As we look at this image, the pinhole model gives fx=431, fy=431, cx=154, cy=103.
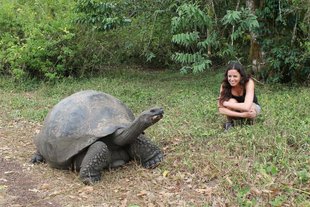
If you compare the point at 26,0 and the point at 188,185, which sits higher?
the point at 26,0

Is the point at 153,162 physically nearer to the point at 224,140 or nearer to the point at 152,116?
the point at 152,116

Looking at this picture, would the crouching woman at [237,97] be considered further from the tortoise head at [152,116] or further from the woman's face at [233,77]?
the tortoise head at [152,116]

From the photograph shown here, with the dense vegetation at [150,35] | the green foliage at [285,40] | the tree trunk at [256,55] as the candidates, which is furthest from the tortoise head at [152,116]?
the tree trunk at [256,55]

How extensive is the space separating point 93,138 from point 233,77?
6.34 ft

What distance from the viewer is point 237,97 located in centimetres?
547

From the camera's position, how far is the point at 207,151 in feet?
15.3

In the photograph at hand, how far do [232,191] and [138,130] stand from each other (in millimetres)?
1117

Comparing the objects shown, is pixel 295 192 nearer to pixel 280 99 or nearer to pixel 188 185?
pixel 188 185

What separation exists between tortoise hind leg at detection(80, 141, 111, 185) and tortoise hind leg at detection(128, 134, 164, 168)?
1.15ft

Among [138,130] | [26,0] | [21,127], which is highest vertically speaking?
[26,0]

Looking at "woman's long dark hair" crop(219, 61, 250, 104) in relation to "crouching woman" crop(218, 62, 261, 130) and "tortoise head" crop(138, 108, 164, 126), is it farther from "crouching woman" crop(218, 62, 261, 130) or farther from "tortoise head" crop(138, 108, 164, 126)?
"tortoise head" crop(138, 108, 164, 126)

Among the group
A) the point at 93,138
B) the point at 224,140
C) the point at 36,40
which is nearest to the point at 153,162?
the point at 93,138

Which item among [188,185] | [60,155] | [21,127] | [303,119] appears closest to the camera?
[188,185]

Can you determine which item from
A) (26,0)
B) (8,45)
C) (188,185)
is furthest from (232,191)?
(26,0)
